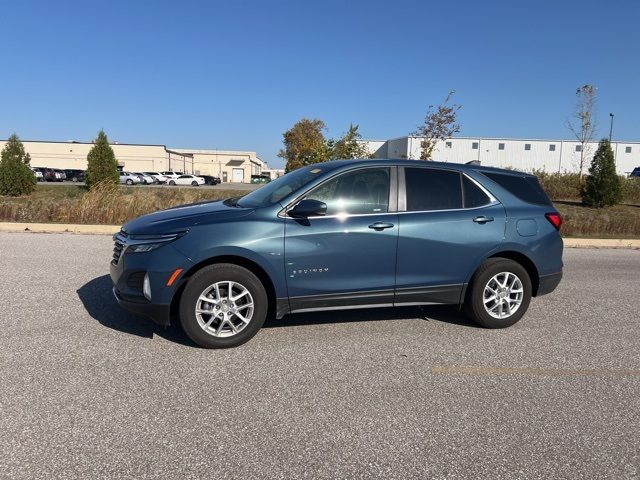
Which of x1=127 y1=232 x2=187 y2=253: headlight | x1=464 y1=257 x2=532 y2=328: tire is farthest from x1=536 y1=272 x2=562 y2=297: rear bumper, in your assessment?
x1=127 y1=232 x2=187 y2=253: headlight

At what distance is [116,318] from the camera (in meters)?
5.29

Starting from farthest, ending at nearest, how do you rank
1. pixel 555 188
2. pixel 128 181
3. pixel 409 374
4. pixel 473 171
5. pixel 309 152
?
pixel 128 181, pixel 555 188, pixel 309 152, pixel 473 171, pixel 409 374

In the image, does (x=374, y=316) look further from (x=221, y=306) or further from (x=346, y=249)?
(x=221, y=306)

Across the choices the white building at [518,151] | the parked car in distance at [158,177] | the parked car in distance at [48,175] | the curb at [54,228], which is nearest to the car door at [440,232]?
the curb at [54,228]

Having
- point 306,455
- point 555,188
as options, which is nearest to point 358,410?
point 306,455

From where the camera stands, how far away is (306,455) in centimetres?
291

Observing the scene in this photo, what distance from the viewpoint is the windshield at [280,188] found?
4.88 m

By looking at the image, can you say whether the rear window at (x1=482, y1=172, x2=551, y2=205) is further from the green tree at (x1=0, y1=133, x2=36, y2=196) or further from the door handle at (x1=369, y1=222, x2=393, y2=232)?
the green tree at (x1=0, y1=133, x2=36, y2=196)

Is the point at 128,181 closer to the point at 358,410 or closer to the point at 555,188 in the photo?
the point at 555,188

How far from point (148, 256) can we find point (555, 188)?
29.8 meters

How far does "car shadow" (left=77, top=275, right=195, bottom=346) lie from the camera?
4852 mm

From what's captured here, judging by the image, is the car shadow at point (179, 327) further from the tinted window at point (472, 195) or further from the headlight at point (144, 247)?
the tinted window at point (472, 195)

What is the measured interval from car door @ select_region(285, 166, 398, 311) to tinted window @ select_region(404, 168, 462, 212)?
0.20 metres

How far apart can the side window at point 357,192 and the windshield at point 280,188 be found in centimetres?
20
